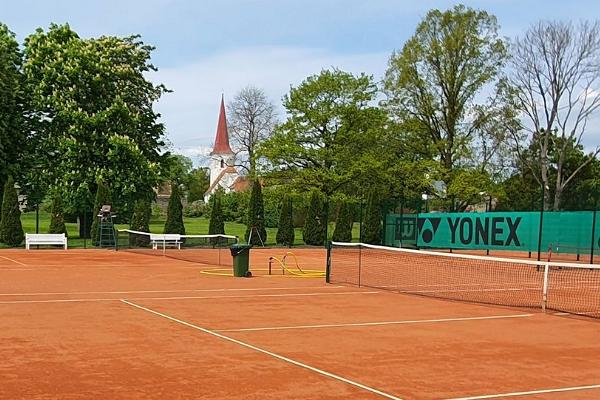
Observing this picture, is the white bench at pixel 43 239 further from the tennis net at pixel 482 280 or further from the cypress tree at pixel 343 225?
the cypress tree at pixel 343 225

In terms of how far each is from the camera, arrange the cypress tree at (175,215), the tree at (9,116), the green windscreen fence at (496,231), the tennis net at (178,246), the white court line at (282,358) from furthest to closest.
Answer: the cypress tree at (175,215)
the tree at (9,116)
the tennis net at (178,246)
the green windscreen fence at (496,231)
the white court line at (282,358)

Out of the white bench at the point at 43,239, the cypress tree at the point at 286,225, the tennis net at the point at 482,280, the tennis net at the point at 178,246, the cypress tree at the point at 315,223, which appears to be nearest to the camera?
the tennis net at the point at 482,280

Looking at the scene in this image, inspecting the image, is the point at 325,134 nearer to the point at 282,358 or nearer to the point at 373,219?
the point at 373,219

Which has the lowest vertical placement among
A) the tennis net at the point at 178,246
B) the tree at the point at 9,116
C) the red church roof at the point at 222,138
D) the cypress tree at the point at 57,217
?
the tennis net at the point at 178,246

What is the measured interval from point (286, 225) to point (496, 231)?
12906 mm

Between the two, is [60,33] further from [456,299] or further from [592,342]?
[592,342]

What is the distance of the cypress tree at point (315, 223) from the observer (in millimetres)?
38438

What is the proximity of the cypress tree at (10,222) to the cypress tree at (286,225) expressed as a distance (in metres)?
13.9

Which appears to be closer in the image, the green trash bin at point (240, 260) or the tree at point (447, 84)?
the green trash bin at point (240, 260)

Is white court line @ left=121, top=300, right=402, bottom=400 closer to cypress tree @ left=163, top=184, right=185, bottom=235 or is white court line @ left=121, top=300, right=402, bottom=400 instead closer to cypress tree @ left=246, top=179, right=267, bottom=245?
cypress tree @ left=163, top=184, right=185, bottom=235

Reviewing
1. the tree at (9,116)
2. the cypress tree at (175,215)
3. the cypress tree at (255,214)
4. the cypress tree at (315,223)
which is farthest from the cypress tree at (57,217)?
the cypress tree at (315,223)

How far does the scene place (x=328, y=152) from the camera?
39094 mm

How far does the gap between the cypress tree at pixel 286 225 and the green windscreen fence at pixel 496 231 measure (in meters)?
5.64

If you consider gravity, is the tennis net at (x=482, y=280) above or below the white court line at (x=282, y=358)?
above
